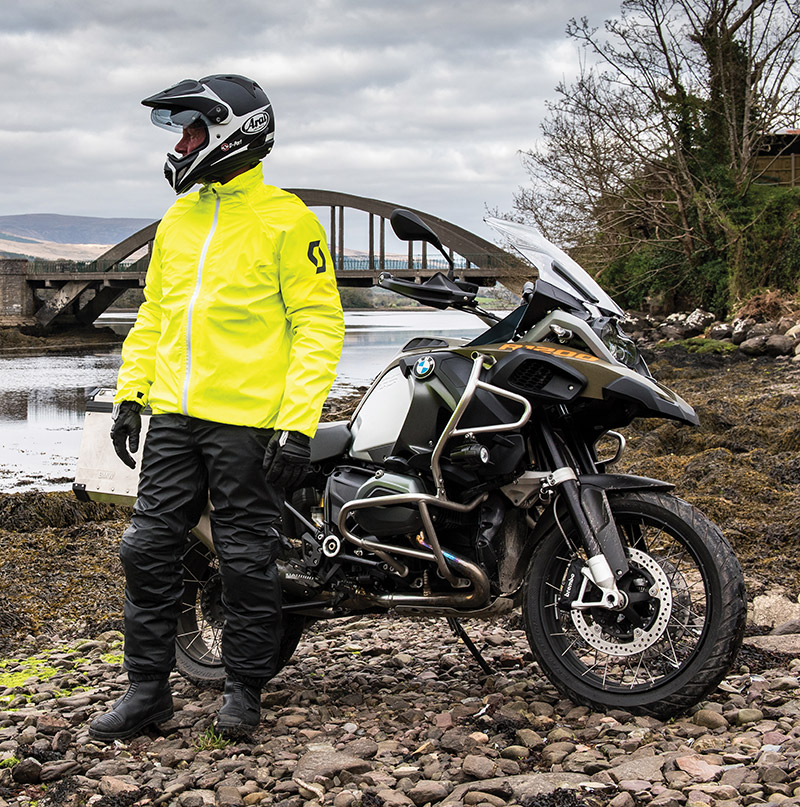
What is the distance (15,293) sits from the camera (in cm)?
6147

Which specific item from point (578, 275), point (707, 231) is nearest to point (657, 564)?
point (578, 275)

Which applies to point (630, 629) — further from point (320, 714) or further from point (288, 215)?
point (288, 215)

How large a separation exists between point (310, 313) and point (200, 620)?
1396mm

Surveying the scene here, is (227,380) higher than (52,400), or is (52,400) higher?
(227,380)

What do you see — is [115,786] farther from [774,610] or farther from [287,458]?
[774,610]

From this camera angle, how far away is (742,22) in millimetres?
30234

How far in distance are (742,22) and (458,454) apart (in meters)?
30.5

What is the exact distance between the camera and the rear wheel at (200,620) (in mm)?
4133

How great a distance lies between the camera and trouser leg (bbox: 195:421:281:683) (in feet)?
11.6

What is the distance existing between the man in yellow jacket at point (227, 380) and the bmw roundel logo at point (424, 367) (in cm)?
28

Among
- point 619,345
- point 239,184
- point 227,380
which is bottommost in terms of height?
point 227,380

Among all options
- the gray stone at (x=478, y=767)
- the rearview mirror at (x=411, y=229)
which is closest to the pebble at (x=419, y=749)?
the gray stone at (x=478, y=767)

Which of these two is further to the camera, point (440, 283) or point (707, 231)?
point (707, 231)

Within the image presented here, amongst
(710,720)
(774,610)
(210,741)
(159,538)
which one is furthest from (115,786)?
(774,610)
